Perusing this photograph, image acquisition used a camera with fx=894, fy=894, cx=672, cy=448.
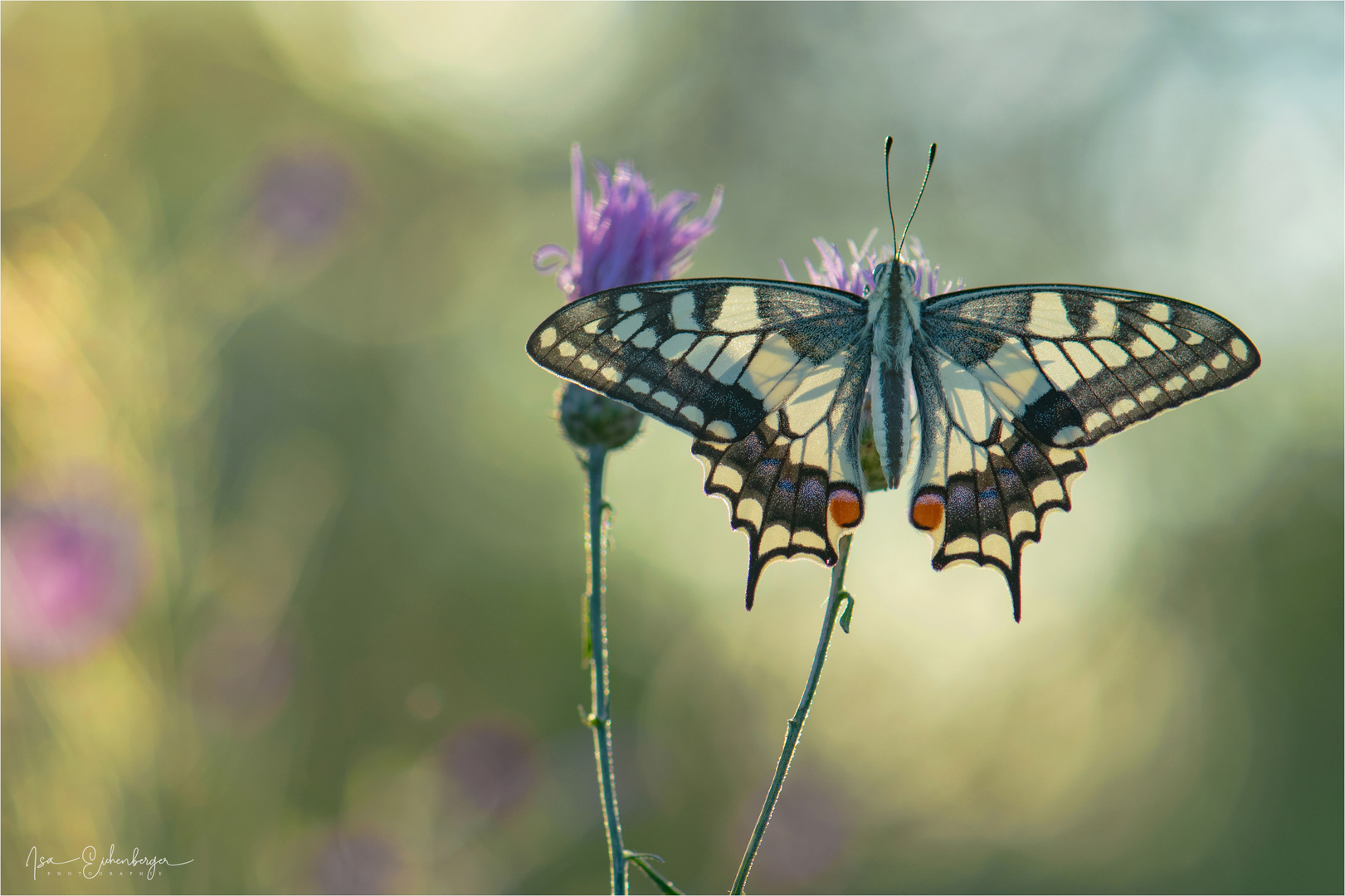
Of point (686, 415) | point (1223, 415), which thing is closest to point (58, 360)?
point (686, 415)

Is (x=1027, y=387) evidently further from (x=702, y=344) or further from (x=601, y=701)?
(x=601, y=701)

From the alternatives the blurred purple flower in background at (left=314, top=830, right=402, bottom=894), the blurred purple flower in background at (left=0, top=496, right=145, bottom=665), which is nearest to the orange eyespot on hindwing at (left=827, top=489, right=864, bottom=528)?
the blurred purple flower in background at (left=0, top=496, right=145, bottom=665)

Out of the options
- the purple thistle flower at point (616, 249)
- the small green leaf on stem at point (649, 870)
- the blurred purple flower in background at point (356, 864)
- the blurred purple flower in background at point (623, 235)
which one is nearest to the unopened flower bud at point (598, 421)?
the purple thistle flower at point (616, 249)

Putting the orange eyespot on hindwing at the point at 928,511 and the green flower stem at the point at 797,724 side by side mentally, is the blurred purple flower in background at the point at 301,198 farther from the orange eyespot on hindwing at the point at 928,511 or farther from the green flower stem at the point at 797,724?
the green flower stem at the point at 797,724

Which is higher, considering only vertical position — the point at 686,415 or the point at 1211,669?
the point at 686,415

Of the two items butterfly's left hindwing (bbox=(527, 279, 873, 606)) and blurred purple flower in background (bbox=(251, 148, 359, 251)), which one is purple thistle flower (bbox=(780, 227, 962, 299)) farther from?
blurred purple flower in background (bbox=(251, 148, 359, 251))

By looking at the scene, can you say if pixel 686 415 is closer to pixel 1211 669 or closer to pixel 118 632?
pixel 118 632
